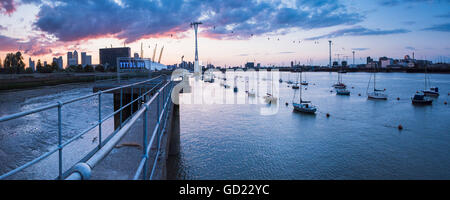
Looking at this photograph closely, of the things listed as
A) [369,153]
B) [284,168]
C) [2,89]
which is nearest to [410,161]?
[369,153]

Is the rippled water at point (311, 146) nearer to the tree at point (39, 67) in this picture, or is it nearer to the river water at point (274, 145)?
the river water at point (274, 145)

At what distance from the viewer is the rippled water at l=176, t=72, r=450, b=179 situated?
18188 mm

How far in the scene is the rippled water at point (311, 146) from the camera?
18.2 m

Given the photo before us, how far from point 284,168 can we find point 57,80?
51.5 meters

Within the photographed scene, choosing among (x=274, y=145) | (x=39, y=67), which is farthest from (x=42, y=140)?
(x=39, y=67)

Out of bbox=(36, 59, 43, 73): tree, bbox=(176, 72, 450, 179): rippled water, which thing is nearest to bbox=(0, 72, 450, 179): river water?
bbox=(176, 72, 450, 179): rippled water

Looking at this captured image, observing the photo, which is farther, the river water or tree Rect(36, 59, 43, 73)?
tree Rect(36, 59, 43, 73)

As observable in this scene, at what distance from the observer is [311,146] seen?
23781 millimetres

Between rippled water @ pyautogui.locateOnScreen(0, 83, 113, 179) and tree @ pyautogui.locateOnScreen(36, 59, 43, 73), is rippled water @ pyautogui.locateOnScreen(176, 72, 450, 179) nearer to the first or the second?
rippled water @ pyautogui.locateOnScreen(0, 83, 113, 179)

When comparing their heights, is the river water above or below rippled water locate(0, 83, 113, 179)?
below
